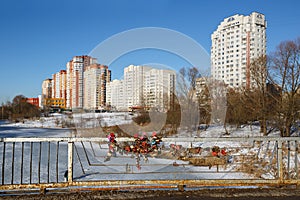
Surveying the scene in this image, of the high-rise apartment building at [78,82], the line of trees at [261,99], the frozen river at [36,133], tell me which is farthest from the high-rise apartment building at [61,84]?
the line of trees at [261,99]

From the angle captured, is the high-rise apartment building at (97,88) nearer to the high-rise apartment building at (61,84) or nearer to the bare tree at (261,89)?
the bare tree at (261,89)

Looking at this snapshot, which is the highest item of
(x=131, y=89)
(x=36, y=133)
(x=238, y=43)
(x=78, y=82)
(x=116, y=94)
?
(x=238, y=43)

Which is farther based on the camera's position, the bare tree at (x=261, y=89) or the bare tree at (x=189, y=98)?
the bare tree at (x=261, y=89)

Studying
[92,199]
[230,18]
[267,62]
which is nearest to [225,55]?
[230,18]

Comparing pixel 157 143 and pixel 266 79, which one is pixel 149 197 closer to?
pixel 157 143

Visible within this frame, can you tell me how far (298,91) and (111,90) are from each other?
474 inches

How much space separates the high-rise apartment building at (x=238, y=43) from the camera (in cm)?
6538

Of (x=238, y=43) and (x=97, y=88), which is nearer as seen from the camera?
(x=97, y=88)

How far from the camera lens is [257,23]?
65812 mm

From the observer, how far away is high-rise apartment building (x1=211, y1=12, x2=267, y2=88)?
214ft

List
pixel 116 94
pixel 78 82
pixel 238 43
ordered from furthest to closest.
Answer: pixel 238 43 < pixel 78 82 < pixel 116 94

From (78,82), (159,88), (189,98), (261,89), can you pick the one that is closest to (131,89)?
(159,88)

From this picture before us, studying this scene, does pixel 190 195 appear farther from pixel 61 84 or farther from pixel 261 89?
pixel 61 84

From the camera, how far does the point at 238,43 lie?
219ft
